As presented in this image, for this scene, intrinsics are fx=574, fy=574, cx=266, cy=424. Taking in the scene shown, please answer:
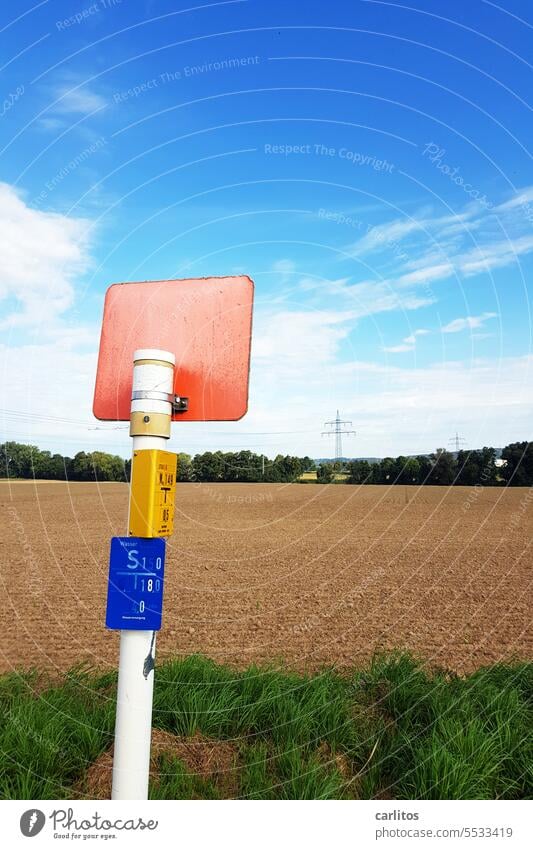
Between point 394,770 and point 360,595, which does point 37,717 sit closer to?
point 394,770

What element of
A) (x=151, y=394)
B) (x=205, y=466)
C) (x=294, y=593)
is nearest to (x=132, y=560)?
(x=151, y=394)

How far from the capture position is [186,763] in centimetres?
313

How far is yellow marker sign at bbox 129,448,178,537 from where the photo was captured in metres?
2.30

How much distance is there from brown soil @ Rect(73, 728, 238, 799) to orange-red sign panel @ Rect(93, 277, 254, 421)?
1892 mm

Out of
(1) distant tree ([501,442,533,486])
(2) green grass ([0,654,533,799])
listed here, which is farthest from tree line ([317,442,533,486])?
(2) green grass ([0,654,533,799])

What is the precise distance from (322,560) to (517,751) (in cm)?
1163

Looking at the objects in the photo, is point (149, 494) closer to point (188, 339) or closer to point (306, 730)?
point (188, 339)

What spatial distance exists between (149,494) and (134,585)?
0.36 m

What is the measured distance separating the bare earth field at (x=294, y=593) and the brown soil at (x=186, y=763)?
209 centimetres

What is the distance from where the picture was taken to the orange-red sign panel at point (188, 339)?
100 inches

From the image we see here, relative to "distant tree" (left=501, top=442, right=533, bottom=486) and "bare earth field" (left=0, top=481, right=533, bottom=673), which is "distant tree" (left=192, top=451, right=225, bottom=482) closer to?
"bare earth field" (left=0, top=481, right=533, bottom=673)

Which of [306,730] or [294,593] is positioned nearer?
[306,730]

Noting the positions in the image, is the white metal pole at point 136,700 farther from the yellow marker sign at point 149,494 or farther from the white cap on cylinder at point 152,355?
the white cap on cylinder at point 152,355
